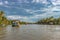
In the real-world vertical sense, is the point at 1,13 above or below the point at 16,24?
above

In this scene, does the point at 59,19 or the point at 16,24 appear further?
the point at 59,19

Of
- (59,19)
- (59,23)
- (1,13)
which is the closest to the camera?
(1,13)

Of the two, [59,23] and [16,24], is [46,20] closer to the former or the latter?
[59,23]

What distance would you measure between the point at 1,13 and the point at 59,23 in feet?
178

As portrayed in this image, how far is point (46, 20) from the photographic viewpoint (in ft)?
341

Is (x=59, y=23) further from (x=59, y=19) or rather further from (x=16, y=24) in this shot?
(x=16, y=24)

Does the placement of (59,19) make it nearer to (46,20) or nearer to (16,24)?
(46,20)

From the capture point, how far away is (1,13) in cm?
5503

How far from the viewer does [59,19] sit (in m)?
95.9

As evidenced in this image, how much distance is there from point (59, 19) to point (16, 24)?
43424 mm

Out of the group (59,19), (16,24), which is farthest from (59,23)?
(16,24)

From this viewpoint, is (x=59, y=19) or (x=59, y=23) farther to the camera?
(x=59, y=23)

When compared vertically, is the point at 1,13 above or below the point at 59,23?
above

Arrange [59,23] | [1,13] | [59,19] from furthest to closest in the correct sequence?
[59,23] < [59,19] < [1,13]
